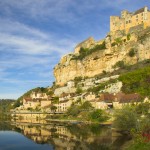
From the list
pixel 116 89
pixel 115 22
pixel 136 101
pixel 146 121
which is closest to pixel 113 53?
pixel 115 22

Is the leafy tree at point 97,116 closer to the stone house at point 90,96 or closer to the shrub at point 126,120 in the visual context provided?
the stone house at point 90,96

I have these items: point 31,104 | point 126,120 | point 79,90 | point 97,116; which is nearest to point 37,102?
point 31,104

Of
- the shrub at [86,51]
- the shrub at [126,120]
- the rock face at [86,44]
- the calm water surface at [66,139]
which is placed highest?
the rock face at [86,44]

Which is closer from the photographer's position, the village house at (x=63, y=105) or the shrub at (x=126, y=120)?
the shrub at (x=126, y=120)

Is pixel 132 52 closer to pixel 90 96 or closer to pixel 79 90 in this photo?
pixel 90 96

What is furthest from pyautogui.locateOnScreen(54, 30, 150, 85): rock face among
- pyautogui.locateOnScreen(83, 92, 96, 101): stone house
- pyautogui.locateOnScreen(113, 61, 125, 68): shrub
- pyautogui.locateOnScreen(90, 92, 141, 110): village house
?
pyautogui.locateOnScreen(90, 92, 141, 110): village house

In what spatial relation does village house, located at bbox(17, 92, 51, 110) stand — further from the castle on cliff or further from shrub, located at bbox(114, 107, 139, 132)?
shrub, located at bbox(114, 107, 139, 132)

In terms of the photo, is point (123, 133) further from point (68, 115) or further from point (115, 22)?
point (115, 22)

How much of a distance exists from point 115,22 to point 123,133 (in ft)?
155

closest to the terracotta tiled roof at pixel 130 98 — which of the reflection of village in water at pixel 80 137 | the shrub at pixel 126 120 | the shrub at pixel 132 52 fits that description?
the reflection of village in water at pixel 80 137

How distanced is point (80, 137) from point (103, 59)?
40.0 meters

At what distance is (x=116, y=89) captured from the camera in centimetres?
6203

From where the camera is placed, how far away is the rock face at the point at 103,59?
69.1 m

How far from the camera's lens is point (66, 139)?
135 feet
